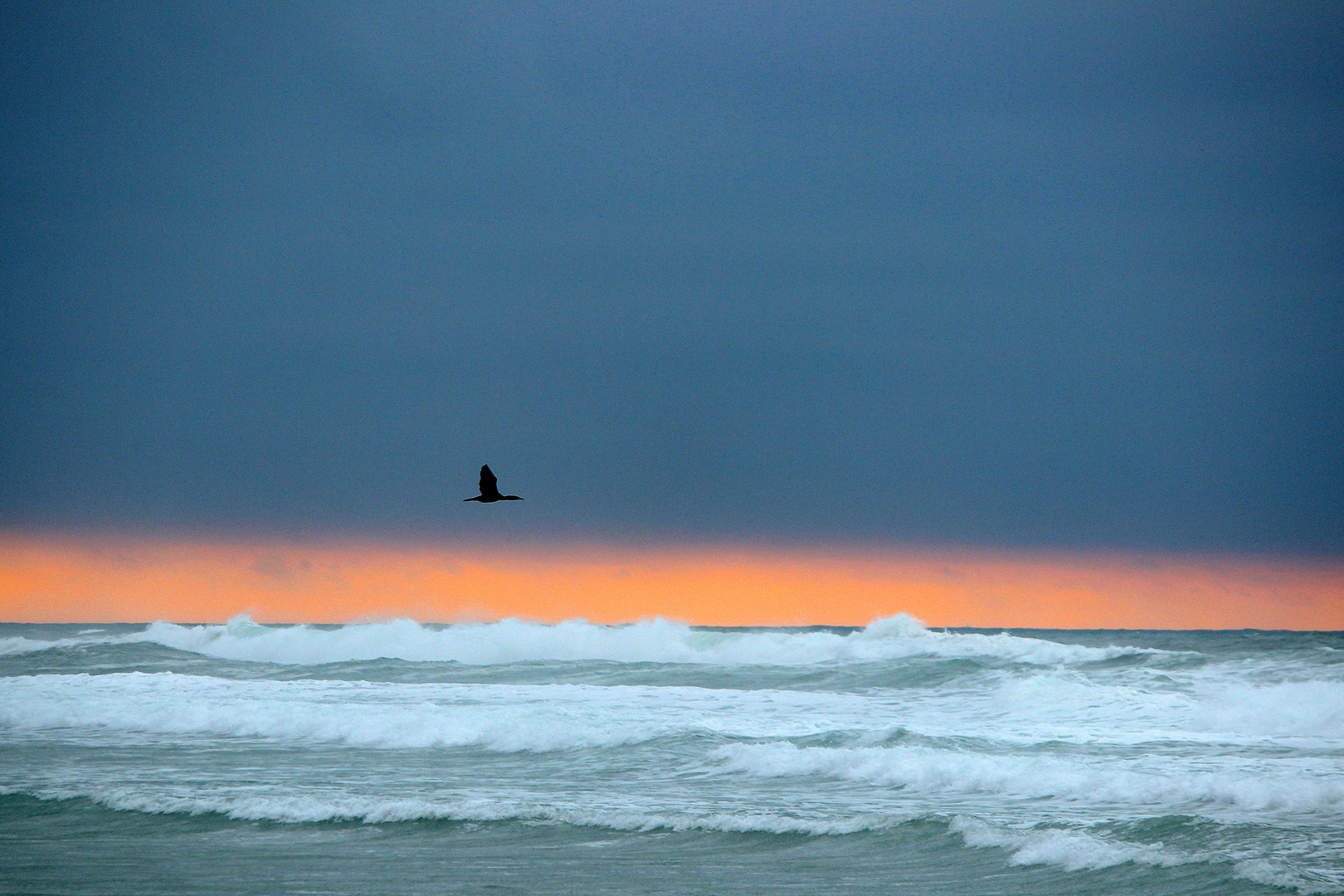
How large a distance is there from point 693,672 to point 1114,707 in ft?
35.9

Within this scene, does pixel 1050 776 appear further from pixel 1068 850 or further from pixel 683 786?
pixel 683 786

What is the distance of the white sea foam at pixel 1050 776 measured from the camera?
1141 cm

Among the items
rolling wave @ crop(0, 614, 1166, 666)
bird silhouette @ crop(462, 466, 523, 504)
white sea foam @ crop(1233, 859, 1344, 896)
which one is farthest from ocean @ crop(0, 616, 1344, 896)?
rolling wave @ crop(0, 614, 1166, 666)

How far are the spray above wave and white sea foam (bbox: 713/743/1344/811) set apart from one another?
18.6 m

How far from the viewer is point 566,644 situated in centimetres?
3631

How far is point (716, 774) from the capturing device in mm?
13211

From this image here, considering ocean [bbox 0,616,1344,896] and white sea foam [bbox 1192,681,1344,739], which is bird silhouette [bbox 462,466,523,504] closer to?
ocean [bbox 0,616,1344,896]

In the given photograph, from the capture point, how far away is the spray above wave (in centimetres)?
3375

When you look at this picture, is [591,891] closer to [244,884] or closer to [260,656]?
[244,884]

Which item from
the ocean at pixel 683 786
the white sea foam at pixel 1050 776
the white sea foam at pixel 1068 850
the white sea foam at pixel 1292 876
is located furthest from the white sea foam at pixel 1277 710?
the white sea foam at pixel 1292 876

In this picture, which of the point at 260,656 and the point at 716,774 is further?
the point at 260,656

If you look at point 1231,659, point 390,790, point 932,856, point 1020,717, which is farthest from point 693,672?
point 932,856

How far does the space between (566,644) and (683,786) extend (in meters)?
24.1

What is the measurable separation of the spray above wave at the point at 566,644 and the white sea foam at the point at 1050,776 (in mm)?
18612
